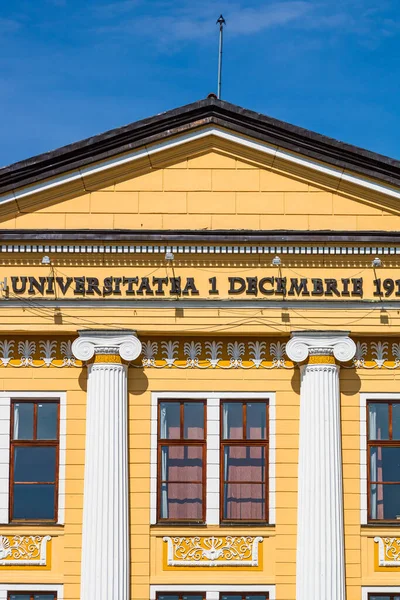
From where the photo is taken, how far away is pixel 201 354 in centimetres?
2900

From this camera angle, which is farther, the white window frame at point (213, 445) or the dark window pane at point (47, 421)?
the dark window pane at point (47, 421)

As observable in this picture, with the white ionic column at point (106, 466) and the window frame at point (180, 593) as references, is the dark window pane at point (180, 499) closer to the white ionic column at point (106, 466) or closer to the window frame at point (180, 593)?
the white ionic column at point (106, 466)

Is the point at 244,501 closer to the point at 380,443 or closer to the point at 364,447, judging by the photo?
the point at 364,447

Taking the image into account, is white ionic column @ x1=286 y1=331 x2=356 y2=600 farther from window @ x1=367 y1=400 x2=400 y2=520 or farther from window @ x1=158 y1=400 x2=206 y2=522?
window @ x1=158 y1=400 x2=206 y2=522

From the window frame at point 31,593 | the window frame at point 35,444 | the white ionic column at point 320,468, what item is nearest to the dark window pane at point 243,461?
the white ionic column at point 320,468

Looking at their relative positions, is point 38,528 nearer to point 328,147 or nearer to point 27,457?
point 27,457

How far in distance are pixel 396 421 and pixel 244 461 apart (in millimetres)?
3187

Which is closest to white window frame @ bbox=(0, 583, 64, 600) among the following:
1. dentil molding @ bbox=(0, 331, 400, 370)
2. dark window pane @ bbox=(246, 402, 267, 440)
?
dentil molding @ bbox=(0, 331, 400, 370)

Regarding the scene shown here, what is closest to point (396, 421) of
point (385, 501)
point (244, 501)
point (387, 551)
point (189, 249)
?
point (385, 501)

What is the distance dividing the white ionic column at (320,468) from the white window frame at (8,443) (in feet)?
15.4

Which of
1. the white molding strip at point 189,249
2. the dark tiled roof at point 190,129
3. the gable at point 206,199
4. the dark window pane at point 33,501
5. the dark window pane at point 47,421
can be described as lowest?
the dark window pane at point 33,501

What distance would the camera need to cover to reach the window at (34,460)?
28.5 metres

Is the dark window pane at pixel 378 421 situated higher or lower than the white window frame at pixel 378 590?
Answer: higher

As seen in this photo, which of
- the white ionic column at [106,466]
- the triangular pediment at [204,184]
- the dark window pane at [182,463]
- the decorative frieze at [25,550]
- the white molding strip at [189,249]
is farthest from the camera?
the triangular pediment at [204,184]
